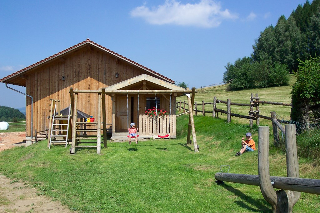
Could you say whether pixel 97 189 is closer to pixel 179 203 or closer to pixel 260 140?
pixel 179 203

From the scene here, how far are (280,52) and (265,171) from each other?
220ft

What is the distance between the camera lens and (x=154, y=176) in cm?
916

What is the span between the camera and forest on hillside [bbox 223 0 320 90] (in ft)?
181

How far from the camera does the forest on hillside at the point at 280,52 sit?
55312 mm

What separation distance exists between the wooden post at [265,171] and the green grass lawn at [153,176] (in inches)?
21.3

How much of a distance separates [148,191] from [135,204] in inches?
36.2

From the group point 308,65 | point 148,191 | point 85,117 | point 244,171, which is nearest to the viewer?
point 148,191

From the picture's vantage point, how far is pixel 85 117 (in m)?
18.4

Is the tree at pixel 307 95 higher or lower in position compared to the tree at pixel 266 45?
lower

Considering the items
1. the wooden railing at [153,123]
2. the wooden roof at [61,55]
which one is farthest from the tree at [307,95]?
the wooden roof at [61,55]


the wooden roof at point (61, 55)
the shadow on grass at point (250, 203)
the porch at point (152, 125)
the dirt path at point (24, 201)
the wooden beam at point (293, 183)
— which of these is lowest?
the dirt path at point (24, 201)

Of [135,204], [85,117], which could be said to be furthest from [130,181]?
[85,117]

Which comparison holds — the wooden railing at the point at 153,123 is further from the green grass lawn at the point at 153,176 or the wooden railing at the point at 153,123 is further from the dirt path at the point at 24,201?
the dirt path at the point at 24,201

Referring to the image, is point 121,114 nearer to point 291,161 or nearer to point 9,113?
point 291,161
